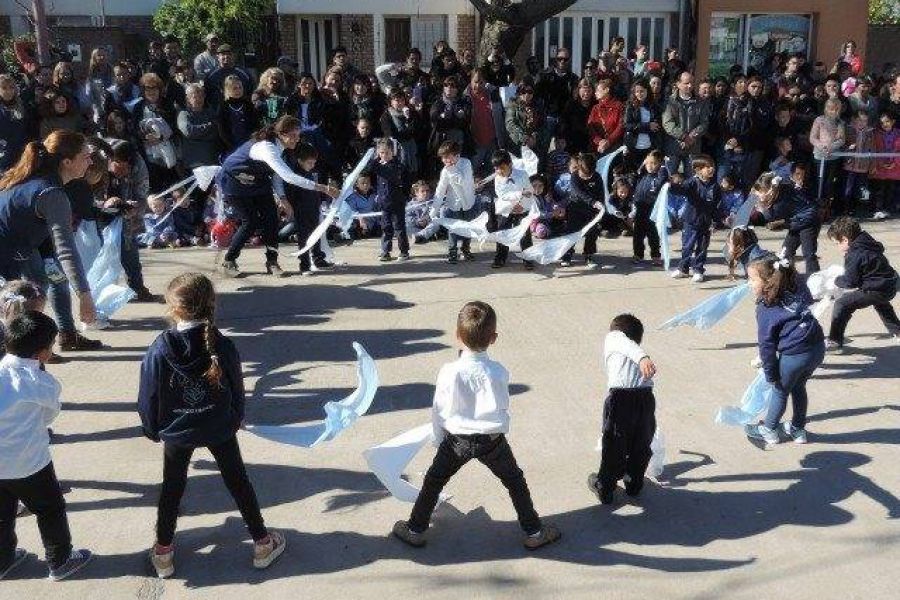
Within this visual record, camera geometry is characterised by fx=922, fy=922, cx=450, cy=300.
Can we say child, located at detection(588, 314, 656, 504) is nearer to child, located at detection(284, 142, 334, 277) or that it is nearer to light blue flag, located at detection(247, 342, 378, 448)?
light blue flag, located at detection(247, 342, 378, 448)

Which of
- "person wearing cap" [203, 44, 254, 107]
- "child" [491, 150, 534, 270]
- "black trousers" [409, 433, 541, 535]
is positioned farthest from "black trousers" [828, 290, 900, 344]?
"person wearing cap" [203, 44, 254, 107]

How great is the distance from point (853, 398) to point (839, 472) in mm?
1169

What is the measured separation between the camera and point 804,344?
524 centimetres

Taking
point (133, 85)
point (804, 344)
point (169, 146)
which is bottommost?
point (804, 344)

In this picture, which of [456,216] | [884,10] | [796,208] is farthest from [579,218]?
[884,10]

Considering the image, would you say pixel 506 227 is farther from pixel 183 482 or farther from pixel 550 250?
pixel 183 482

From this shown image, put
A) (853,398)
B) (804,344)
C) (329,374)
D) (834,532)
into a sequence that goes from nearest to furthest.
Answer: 1. (834,532)
2. (804,344)
3. (853,398)
4. (329,374)

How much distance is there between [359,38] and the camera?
1809cm

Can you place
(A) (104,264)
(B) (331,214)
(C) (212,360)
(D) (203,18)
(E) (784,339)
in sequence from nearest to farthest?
(C) (212,360)
(E) (784,339)
(A) (104,264)
(B) (331,214)
(D) (203,18)

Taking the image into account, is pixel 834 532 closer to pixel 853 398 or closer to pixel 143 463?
pixel 853 398

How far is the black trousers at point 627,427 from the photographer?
4621 millimetres

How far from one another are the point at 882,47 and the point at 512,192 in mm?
16078

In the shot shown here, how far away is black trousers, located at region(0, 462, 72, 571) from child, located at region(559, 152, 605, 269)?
6.34 m

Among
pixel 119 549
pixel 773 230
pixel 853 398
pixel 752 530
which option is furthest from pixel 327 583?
pixel 773 230
